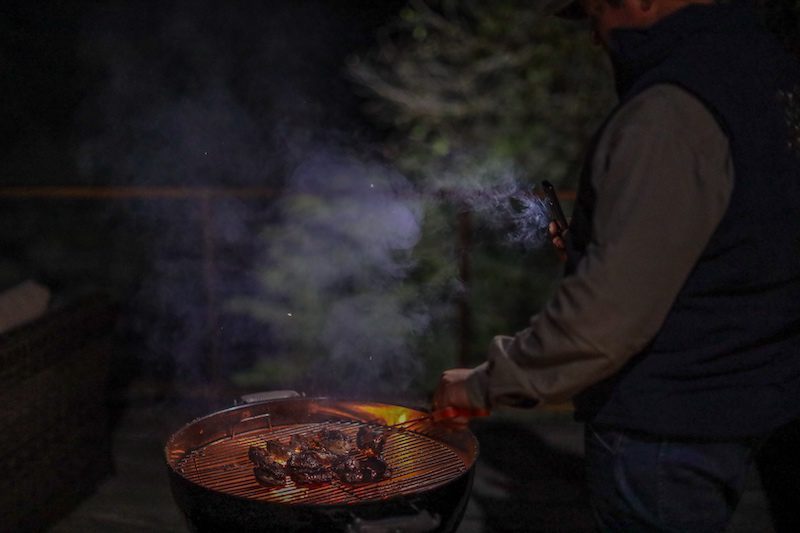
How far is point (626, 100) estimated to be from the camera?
2258 mm

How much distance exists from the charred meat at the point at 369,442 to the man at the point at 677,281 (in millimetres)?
875

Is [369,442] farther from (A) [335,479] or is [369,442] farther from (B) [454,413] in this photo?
(B) [454,413]

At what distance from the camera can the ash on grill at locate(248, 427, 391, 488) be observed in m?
3.16

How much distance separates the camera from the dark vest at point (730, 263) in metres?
2.26

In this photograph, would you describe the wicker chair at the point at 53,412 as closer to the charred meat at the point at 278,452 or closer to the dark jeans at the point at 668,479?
the charred meat at the point at 278,452

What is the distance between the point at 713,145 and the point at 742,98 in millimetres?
205

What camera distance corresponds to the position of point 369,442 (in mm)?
3379

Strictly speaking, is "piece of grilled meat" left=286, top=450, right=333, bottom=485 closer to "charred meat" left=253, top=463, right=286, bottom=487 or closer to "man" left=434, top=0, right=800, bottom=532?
"charred meat" left=253, top=463, right=286, bottom=487

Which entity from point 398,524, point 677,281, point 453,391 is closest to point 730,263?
point 677,281

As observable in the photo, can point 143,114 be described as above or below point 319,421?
above

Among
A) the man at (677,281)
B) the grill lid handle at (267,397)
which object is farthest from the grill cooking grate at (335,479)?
the man at (677,281)

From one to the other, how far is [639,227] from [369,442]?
1.60 metres

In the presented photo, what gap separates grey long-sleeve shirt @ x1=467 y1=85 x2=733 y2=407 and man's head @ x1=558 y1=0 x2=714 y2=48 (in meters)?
0.28

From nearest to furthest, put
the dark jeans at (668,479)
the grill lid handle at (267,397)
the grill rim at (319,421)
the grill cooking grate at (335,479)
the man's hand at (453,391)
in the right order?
the dark jeans at (668,479) → the man's hand at (453,391) → the grill cooking grate at (335,479) → the grill rim at (319,421) → the grill lid handle at (267,397)
